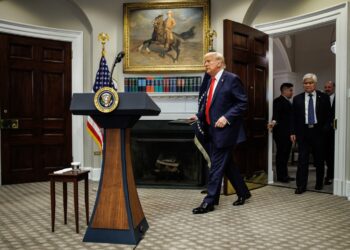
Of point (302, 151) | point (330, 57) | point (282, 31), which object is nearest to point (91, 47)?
point (282, 31)

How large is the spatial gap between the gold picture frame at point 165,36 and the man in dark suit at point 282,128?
51.2 inches

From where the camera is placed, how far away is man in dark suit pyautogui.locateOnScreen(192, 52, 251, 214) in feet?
12.4

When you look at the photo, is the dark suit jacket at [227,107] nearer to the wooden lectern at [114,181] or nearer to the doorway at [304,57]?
the wooden lectern at [114,181]

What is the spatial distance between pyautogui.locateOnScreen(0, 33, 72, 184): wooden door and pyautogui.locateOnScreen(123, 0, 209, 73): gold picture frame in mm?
1092

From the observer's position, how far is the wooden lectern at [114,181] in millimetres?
2809

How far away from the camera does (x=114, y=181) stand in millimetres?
2861

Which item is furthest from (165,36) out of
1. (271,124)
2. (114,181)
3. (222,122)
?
(114,181)

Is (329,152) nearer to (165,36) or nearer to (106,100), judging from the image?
(165,36)

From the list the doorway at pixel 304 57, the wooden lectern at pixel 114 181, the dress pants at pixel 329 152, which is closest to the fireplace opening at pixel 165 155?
the dress pants at pixel 329 152

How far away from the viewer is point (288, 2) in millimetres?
5457

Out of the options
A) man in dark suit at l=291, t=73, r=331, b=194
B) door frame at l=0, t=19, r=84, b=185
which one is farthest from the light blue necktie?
door frame at l=0, t=19, r=84, b=185

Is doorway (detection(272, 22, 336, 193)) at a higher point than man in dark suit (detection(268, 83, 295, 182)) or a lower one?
higher

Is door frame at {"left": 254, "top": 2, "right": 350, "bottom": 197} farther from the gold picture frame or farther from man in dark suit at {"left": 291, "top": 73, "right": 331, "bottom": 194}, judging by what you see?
the gold picture frame

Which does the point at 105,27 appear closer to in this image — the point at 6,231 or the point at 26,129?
the point at 26,129
